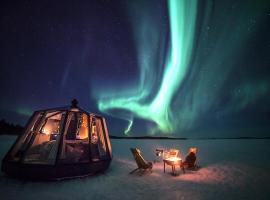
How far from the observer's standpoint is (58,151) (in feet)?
29.0

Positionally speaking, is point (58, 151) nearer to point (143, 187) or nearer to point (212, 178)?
point (143, 187)

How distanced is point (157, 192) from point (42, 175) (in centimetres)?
447

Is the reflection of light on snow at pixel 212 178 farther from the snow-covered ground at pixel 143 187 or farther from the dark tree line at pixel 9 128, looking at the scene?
the dark tree line at pixel 9 128

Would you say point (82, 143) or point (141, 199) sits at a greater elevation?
point (82, 143)

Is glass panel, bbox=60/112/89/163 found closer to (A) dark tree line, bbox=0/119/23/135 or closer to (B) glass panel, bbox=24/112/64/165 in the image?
(B) glass panel, bbox=24/112/64/165

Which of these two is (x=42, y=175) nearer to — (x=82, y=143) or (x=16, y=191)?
(x=16, y=191)

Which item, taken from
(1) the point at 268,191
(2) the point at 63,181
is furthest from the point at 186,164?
(2) the point at 63,181

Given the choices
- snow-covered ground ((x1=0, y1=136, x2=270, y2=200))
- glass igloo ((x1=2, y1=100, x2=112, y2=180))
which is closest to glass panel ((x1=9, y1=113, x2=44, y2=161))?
glass igloo ((x1=2, y1=100, x2=112, y2=180))

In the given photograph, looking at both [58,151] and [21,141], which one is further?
[21,141]

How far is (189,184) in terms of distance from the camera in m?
8.82

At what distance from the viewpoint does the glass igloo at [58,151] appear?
28.2 ft

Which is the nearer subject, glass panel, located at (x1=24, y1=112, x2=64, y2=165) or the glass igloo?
the glass igloo

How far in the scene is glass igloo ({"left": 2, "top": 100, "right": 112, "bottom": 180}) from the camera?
28.2 ft

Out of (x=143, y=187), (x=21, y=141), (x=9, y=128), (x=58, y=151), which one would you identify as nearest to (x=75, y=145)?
(x=58, y=151)
